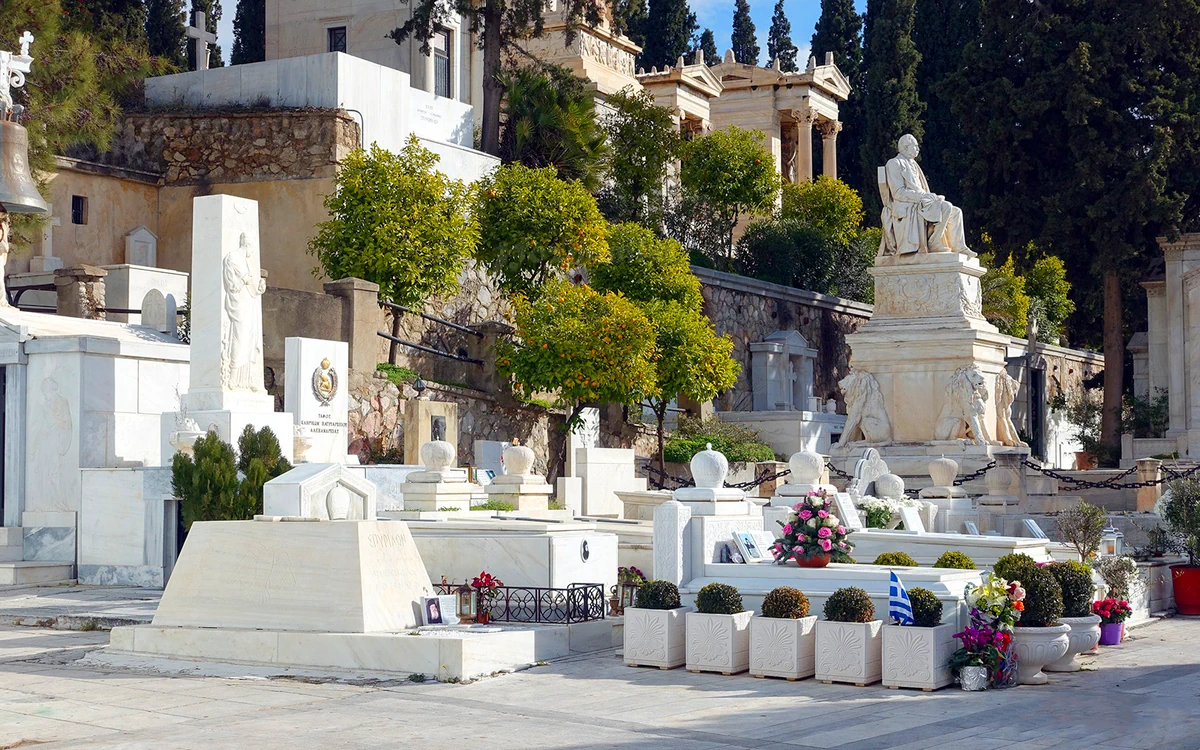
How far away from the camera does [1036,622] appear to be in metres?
12.7

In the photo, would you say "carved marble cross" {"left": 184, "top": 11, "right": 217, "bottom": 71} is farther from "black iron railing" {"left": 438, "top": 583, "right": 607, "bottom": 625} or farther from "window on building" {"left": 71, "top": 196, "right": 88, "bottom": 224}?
"black iron railing" {"left": 438, "top": 583, "right": 607, "bottom": 625}

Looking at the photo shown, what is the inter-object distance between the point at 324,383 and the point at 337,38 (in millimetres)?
19465

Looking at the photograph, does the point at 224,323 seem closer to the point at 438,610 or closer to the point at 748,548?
the point at 438,610

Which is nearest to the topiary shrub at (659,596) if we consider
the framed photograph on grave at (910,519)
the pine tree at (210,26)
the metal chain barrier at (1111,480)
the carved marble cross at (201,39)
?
the framed photograph on grave at (910,519)

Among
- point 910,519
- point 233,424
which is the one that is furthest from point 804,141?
point 233,424

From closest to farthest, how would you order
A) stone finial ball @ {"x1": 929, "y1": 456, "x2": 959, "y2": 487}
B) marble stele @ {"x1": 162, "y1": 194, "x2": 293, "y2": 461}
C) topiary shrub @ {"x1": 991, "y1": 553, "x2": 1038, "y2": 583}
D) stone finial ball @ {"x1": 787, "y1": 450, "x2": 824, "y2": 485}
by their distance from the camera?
topiary shrub @ {"x1": 991, "y1": 553, "x2": 1038, "y2": 583} → stone finial ball @ {"x1": 787, "y1": 450, "x2": 824, "y2": 485} → marble stele @ {"x1": 162, "y1": 194, "x2": 293, "y2": 461} → stone finial ball @ {"x1": 929, "y1": 456, "x2": 959, "y2": 487}

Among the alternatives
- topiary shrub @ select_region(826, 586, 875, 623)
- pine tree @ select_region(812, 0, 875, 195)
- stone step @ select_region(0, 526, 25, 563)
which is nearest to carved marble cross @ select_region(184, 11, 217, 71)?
stone step @ select_region(0, 526, 25, 563)

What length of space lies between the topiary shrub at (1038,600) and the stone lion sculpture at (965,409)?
41.8 ft

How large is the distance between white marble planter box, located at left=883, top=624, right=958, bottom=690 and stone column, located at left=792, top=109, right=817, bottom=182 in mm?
43839

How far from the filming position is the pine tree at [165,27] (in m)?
41.1

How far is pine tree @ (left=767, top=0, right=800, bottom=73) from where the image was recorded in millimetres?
66562

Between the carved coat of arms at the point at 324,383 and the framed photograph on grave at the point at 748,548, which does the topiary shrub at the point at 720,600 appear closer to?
the framed photograph on grave at the point at 748,548

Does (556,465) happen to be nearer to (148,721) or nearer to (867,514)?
(867,514)

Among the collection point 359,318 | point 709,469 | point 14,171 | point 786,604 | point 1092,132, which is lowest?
point 786,604
